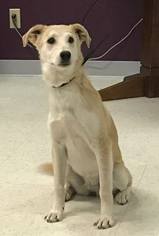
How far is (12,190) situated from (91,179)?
34 cm

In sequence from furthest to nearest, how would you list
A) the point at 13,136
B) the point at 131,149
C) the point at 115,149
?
the point at 13,136
the point at 131,149
the point at 115,149

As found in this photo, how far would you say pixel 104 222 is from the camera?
1518 mm

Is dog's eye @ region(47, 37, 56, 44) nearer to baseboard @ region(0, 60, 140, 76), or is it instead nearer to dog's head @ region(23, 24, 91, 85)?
dog's head @ region(23, 24, 91, 85)

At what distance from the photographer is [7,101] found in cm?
295

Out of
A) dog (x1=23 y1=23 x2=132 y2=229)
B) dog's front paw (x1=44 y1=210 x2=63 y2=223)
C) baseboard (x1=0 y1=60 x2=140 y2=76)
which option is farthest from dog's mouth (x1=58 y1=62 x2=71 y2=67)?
baseboard (x1=0 y1=60 x2=140 y2=76)

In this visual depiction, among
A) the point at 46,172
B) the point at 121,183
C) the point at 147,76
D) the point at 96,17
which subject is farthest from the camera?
the point at 96,17

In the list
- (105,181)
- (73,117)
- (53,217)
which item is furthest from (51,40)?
(53,217)

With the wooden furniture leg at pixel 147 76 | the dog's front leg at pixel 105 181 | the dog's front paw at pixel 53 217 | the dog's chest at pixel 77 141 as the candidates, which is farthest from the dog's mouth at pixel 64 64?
the wooden furniture leg at pixel 147 76

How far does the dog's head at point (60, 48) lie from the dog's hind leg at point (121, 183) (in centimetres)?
39

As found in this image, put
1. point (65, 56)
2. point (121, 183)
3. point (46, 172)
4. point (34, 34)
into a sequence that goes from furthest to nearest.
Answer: point (46, 172), point (121, 183), point (34, 34), point (65, 56)

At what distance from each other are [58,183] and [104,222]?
0.20m

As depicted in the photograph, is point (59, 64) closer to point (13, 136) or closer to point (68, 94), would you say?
point (68, 94)

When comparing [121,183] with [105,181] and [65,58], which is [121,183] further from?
[65,58]

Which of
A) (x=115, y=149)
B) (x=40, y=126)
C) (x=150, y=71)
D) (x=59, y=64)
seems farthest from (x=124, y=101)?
(x=59, y=64)
